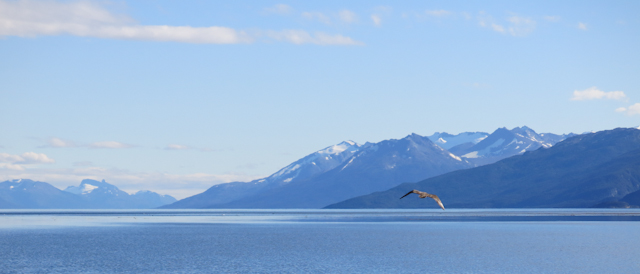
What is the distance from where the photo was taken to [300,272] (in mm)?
91188

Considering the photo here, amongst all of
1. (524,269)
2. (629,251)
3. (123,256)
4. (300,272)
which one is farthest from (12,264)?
(629,251)

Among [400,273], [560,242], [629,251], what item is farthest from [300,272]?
[560,242]

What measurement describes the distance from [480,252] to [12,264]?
70.0m

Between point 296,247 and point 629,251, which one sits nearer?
point 629,251

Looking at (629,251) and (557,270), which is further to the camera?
(629,251)

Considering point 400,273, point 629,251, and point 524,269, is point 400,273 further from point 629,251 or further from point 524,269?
point 629,251

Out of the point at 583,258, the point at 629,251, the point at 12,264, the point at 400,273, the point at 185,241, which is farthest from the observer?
the point at 185,241

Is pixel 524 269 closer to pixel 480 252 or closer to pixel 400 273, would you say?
pixel 400 273

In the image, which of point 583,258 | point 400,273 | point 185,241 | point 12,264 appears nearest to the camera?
point 400,273

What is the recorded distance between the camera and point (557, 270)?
3637 inches

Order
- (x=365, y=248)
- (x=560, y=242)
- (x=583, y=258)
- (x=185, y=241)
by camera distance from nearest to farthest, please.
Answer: (x=583, y=258)
(x=365, y=248)
(x=560, y=242)
(x=185, y=241)

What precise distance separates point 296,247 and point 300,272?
42.1 meters

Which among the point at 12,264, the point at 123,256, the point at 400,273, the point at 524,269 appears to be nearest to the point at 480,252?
the point at 524,269

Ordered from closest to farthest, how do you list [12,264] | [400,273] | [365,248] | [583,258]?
[400,273]
[12,264]
[583,258]
[365,248]
